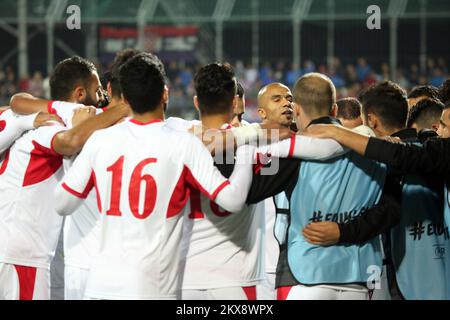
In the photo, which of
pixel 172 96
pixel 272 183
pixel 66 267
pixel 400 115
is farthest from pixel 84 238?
pixel 172 96

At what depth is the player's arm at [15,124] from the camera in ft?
17.1

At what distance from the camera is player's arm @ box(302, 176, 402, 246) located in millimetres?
4656

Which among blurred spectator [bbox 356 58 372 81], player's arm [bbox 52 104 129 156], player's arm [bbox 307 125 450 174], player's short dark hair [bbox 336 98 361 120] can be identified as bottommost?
player's arm [bbox 307 125 450 174]

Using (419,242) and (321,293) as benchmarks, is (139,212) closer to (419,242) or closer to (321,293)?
(321,293)

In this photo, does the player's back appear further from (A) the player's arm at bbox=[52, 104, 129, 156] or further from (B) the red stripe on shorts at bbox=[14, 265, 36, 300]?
(B) the red stripe on shorts at bbox=[14, 265, 36, 300]

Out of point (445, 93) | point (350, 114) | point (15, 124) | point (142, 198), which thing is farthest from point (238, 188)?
point (445, 93)

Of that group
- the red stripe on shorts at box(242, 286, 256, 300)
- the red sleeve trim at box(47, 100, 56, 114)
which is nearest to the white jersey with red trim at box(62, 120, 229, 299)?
the red stripe on shorts at box(242, 286, 256, 300)

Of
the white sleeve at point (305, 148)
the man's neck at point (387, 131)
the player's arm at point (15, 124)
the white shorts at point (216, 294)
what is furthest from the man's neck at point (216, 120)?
the man's neck at point (387, 131)

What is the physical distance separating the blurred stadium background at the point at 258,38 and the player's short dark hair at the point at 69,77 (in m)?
14.7

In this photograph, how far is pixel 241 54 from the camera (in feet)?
72.5

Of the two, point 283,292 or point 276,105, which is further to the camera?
point 276,105

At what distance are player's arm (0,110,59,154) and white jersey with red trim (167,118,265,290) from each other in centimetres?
117

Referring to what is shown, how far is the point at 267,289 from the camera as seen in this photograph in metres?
5.59

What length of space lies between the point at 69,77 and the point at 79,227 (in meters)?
1.01
